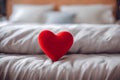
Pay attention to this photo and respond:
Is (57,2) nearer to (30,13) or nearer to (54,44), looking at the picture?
(30,13)

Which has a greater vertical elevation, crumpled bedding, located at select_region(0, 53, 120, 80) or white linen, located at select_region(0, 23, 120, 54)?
white linen, located at select_region(0, 23, 120, 54)

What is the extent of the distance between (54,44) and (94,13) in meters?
1.90

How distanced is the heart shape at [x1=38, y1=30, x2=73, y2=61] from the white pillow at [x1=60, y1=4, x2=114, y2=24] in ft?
5.82

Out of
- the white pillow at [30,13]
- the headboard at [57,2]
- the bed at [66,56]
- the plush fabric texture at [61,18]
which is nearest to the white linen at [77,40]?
the bed at [66,56]

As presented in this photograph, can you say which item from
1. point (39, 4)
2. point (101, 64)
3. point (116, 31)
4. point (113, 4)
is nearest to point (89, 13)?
point (113, 4)

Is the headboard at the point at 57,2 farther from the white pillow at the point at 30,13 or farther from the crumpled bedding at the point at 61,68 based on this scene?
the crumpled bedding at the point at 61,68

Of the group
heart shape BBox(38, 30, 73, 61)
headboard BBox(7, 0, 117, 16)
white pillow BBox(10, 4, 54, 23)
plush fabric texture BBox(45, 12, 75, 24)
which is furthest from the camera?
headboard BBox(7, 0, 117, 16)

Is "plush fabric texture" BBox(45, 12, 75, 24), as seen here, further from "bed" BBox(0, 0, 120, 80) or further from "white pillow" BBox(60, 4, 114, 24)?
"bed" BBox(0, 0, 120, 80)

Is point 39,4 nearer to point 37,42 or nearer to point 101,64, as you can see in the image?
point 37,42

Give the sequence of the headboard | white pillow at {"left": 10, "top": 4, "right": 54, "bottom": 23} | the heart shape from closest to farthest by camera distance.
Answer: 1. the heart shape
2. white pillow at {"left": 10, "top": 4, "right": 54, "bottom": 23}
3. the headboard

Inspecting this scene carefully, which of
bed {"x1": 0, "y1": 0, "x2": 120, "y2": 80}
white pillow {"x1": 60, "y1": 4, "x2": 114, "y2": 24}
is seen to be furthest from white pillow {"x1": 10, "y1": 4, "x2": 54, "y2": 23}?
bed {"x1": 0, "y1": 0, "x2": 120, "y2": 80}

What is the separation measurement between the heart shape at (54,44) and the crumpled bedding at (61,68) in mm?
38

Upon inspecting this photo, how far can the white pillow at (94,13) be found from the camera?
9.31ft

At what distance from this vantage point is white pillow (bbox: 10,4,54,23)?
2.94m
